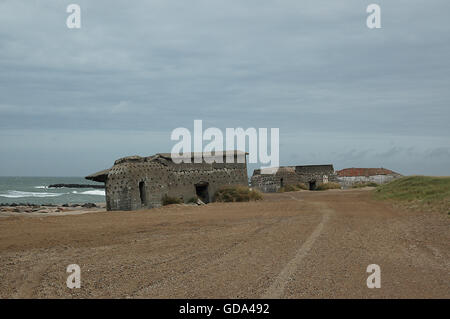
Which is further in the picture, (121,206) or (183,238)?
(121,206)

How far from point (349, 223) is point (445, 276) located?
24.1 feet

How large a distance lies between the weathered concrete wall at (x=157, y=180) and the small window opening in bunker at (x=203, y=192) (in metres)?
0.01

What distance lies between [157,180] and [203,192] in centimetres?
476

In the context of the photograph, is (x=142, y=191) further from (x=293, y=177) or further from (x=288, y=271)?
(x=293, y=177)

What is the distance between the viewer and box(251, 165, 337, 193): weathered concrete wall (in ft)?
142

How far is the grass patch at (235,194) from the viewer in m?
28.1

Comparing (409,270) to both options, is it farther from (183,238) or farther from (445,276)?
(183,238)

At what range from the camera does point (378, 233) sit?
12945 mm

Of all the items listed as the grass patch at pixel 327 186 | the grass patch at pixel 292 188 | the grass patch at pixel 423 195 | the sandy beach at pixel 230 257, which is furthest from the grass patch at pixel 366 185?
the sandy beach at pixel 230 257

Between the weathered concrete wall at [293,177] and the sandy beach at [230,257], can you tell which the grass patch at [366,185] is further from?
the sandy beach at [230,257]

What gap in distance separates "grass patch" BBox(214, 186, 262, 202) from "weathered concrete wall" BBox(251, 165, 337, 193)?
14.5 meters

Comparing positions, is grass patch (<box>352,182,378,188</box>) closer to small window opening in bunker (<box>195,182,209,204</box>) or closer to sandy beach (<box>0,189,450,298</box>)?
small window opening in bunker (<box>195,182,209,204</box>)

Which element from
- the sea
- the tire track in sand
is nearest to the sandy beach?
the tire track in sand
